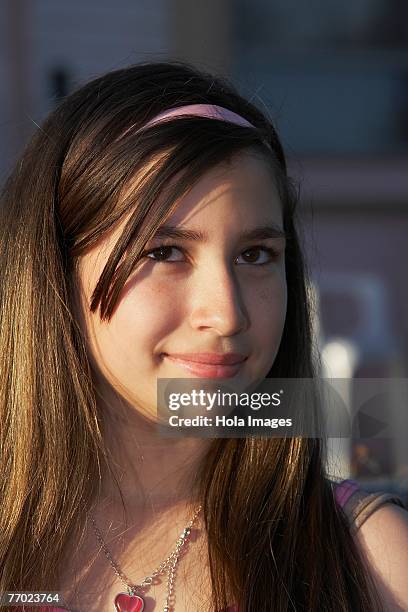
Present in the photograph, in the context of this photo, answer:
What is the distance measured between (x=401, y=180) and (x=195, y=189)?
16.7 feet

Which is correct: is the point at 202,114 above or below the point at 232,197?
above

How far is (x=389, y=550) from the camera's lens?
171 cm

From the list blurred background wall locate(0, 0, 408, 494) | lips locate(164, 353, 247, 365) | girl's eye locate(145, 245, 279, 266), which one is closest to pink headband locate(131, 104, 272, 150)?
girl's eye locate(145, 245, 279, 266)

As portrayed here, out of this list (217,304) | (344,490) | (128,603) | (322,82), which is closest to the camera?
(217,304)

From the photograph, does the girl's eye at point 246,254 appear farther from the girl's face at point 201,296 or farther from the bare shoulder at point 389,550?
the bare shoulder at point 389,550

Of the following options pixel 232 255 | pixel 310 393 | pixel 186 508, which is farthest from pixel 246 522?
pixel 232 255

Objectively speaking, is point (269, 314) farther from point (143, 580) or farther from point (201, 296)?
point (143, 580)

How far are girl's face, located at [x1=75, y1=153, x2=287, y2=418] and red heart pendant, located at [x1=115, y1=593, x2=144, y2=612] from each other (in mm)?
313

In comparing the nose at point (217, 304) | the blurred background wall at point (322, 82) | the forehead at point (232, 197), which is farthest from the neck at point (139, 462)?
the blurred background wall at point (322, 82)

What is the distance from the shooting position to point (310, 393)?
72.5 inches

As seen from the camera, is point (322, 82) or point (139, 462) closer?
point (139, 462)

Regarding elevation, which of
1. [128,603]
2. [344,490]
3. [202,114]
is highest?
[202,114]

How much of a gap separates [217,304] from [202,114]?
0.38 metres

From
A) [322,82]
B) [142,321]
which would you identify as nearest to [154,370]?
[142,321]
